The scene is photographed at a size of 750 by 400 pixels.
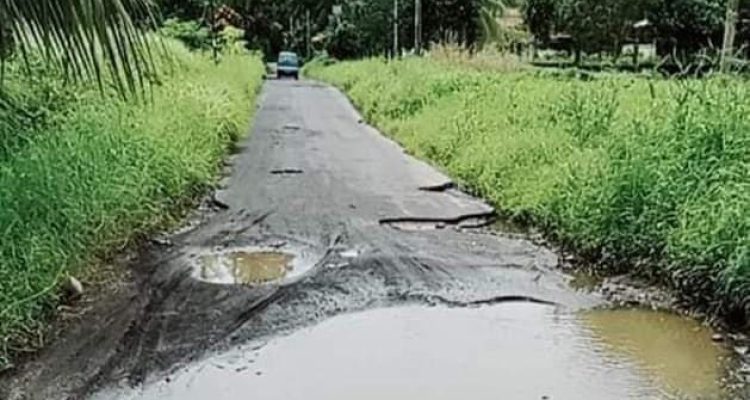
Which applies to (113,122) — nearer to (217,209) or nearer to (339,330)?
(217,209)

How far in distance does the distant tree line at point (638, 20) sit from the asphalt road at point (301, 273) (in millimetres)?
20258

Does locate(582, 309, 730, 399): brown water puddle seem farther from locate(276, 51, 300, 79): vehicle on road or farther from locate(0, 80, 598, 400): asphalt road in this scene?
locate(276, 51, 300, 79): vehicle on road

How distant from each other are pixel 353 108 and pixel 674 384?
16.5m

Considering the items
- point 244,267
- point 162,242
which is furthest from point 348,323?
point 162,242

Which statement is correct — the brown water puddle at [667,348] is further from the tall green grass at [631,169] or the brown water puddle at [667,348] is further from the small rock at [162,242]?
the small rock at [162,242]

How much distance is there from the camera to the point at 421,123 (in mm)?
12977

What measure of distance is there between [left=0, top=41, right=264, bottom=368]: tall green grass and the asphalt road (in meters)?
0.26

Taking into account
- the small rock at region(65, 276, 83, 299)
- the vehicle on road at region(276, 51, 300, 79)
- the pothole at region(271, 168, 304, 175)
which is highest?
the small rock at region(65, 276, 83, 299)

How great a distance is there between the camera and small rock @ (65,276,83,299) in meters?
5.12

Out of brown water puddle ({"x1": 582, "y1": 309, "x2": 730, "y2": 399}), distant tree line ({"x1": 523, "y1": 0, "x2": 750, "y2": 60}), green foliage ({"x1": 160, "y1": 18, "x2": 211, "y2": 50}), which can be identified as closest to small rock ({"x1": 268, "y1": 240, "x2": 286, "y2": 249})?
brown water puddle ({"x1": 582, "y1": 309, "x2": 730, "y2": 399})

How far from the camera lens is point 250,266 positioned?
19.9ft

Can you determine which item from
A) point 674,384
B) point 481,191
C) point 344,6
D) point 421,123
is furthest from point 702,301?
point 344,6

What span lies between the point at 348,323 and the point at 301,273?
3.19ft

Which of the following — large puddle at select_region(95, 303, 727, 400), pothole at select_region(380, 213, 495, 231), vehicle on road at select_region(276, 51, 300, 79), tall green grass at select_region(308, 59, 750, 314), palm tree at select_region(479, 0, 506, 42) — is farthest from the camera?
vehicle on road at select_region(276, 51, 300, 79)
